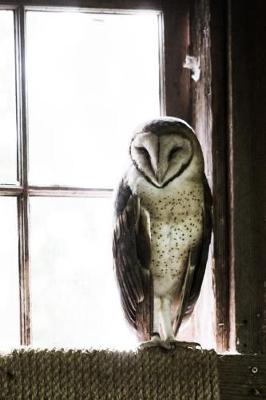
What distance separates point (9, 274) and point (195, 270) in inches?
14.1

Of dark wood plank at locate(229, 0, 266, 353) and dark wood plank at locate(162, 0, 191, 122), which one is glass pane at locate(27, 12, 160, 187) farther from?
dark wood plank at locate(229, 0, 266, 353)

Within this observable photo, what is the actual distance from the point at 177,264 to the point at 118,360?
0.20m

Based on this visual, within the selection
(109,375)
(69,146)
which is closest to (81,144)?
(69,146)

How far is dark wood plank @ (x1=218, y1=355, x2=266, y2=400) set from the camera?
194 cm

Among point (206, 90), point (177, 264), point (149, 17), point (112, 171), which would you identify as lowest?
point (177, 264)

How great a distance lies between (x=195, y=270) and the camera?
6.44 feet

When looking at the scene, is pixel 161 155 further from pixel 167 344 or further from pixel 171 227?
pixel 167 344

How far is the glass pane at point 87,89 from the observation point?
2.14m

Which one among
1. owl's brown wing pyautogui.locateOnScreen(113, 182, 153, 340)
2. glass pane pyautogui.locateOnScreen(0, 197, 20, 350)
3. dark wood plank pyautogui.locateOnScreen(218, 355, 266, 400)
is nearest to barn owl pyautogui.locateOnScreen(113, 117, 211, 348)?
owl's brown wing pyautogui.locateOnScreen(113, 182, 153, 340)

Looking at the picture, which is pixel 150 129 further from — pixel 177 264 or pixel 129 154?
pixel 177 264

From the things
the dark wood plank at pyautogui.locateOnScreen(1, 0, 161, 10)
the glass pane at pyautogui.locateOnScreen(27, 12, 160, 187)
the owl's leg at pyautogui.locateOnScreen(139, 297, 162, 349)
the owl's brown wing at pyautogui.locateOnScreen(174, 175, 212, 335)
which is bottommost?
the owl's leg at pyautogui.locateOnScreen(139, 297, 162, 349)

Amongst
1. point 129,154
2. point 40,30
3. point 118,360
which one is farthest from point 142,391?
point 40,30

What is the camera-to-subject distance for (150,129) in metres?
1.95

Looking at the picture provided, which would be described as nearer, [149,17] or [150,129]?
[150,129]
